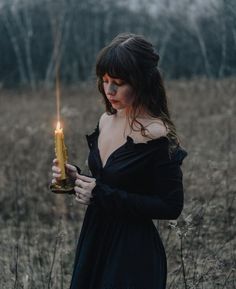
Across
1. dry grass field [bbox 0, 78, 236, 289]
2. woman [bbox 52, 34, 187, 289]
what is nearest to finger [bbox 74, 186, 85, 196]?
woman [bbox 52, 34, 187, 289]

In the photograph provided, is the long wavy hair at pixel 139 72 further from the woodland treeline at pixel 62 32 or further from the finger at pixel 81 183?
the woodland treeline at pixel 62 32

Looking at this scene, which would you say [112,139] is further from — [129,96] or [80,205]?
[80,205]

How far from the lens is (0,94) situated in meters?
18.8

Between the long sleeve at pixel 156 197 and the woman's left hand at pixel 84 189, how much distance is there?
28 mm

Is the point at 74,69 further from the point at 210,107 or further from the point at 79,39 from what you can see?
the point at 210,107

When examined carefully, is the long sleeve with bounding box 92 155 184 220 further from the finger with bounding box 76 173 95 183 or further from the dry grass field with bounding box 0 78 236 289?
the dry grass field with bounding box 0 78 236 289

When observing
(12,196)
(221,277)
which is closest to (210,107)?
(12,196)

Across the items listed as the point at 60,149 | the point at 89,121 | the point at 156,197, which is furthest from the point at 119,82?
the point at 89,121

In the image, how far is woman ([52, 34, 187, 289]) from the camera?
1.98 metres

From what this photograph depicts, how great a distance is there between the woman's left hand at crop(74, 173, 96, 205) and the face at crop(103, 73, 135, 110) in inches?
11.7

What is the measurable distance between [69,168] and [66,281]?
2026 millimetres

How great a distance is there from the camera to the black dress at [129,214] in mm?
1978

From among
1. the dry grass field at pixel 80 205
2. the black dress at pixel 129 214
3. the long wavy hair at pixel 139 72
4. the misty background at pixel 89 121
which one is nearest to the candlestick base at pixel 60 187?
the black dress at pixel 129 214

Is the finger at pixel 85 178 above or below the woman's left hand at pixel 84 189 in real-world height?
above
